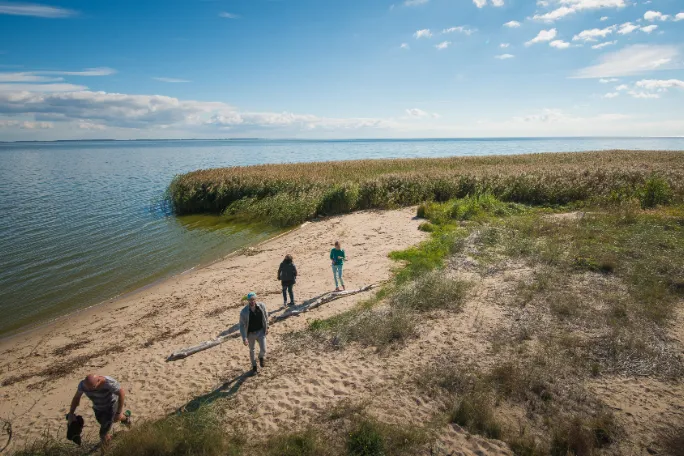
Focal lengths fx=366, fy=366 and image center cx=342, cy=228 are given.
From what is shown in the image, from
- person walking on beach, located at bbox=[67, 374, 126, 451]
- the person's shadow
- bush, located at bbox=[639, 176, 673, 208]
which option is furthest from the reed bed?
person walking on beach, located at bbox=[67, 374, 126, 451]

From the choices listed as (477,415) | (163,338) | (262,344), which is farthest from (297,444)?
(163,338)

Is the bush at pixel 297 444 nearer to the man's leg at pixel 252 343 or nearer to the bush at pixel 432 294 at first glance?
the man's leg at pixel 252 343

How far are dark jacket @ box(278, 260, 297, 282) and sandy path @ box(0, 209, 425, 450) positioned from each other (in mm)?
1227

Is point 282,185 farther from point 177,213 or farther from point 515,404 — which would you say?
point 515,404

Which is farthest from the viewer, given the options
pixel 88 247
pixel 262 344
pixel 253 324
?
pixel 88 247

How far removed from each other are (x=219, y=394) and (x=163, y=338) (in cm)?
406

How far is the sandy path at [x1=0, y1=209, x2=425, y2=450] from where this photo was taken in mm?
8078

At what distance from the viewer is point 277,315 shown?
445 inches

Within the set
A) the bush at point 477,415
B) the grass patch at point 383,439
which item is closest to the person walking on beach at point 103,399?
the grass patch at point 383,439

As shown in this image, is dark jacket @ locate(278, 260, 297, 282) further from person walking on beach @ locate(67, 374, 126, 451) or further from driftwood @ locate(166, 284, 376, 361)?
person walking on beach @ locate(67, 374, 126, 451)

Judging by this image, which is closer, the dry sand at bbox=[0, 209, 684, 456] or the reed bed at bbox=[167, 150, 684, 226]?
the dry sand at bbox=[0, 209, 684, 456]

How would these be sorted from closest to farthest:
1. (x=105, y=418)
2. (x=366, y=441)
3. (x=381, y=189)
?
(x=366, y=441) → (x=105, y=418) → (x=381, y=189)

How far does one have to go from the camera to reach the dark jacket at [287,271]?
11.4 meters

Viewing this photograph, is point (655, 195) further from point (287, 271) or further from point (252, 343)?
point (252, 343)
